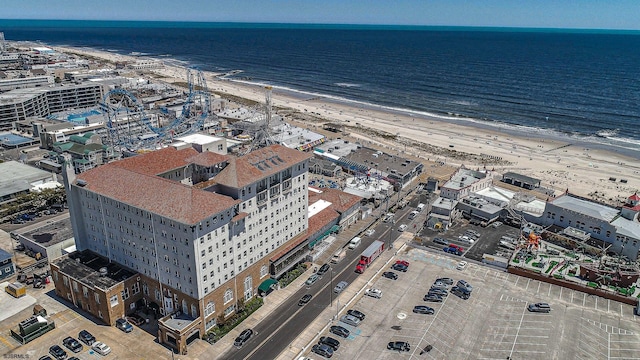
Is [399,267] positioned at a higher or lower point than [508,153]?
higher

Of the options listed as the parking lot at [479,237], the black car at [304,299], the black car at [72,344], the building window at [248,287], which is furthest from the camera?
the parking lot at [479,237]

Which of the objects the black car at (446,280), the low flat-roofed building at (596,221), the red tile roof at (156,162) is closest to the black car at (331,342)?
the black car at (446,280)

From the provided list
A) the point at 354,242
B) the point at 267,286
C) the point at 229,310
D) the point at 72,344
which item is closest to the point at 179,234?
the point at 229,310

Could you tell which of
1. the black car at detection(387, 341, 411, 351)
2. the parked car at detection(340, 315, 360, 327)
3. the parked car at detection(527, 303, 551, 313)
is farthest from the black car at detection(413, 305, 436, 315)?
the parked car at detection(527, 303, 551, 313)

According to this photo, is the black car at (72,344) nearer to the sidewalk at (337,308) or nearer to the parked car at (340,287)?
the sidewalk at (337,308)

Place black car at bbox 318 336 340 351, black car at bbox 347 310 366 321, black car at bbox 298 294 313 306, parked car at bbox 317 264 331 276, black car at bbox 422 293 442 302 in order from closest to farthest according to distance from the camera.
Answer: black car at bbox 318 336 340 351 < black car at bbox 347 310 366 321 < black car at bbox 422 293 442 302 < black car at bbox 298 294 313 306 < parked car at bbox 317 264 331 276

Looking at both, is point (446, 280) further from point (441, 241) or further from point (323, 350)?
point (323, 350)

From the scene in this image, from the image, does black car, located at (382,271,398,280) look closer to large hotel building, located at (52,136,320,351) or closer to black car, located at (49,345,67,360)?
large hotel building, located at (52,136,320,351)
